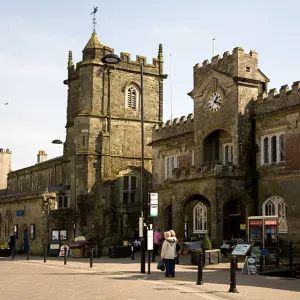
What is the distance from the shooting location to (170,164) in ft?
130

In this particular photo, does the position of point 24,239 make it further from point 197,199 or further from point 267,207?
point 267,207

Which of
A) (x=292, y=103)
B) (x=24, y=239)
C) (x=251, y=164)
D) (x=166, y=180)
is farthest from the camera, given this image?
(x=24, y=239)

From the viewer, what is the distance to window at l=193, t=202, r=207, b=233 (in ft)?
116

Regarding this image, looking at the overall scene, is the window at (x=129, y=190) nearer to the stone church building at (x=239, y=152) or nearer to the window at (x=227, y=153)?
the stone church building at (x=239, y=152)

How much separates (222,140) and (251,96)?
10.6 ft

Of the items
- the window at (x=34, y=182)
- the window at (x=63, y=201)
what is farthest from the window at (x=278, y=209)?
the window at (x=34, y=182)

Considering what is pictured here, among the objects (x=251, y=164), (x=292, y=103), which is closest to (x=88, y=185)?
(x=251, y=164)

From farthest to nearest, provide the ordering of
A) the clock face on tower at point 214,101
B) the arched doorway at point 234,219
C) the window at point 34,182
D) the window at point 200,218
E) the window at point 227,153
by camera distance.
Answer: the window at point 34,182
the window at point 200,218
the window at point 227,153
the clock face on tower at point 214,101
the arched doorway at point 234,219

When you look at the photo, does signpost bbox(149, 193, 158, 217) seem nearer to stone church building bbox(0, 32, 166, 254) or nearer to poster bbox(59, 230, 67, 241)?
stone church building bbox(0, 32, 166, 254)

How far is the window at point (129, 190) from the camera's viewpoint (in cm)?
4319

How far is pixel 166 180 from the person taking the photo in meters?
39.7

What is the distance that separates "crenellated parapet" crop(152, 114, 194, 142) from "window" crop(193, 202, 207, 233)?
16.0 ft

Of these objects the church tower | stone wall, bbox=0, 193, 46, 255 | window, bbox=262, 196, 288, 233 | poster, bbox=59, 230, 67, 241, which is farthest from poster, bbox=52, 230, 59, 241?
window, bbox=262, 196, 288, 233

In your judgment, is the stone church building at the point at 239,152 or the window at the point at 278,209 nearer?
the stone church building at the point at 239,152
